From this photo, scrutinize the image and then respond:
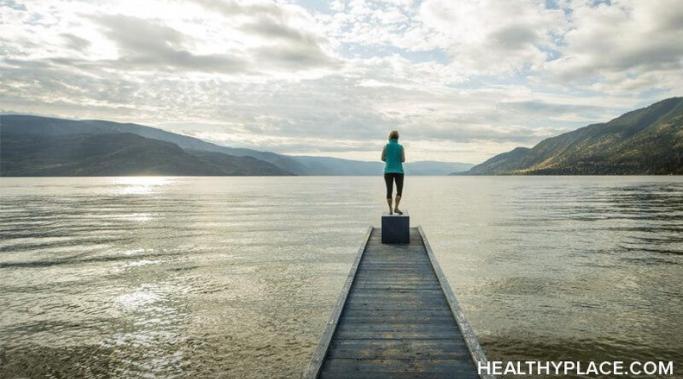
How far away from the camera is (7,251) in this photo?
27.2 metres

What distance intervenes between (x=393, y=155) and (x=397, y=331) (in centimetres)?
876

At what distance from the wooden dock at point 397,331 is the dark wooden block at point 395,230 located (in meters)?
3.53

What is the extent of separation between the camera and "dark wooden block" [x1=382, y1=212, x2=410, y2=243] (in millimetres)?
17859

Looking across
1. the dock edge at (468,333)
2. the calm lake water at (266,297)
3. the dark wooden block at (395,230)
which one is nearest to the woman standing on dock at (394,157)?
the dark wooden block at (395,230)

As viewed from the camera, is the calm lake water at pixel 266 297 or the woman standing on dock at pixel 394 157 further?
the woman standing on dock at pixel 394 157

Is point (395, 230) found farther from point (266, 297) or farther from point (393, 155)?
point (266, 297)

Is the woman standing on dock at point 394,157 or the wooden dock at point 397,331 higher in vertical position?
the woman standing on dock at point 394,157

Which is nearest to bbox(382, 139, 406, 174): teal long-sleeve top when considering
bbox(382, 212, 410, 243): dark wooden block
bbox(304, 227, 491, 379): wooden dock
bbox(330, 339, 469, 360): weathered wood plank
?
bbox(382, 212, 410, 243): dark wooden block

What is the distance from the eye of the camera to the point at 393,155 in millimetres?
16938

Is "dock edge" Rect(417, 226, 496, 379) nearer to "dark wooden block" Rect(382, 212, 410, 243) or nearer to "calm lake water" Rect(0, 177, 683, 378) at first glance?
"calm lake water" Rect(0, 177, 683, 378)

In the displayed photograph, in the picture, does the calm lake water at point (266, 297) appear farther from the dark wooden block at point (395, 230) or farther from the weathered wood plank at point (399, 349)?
the dark wooden block at point (395, 230)

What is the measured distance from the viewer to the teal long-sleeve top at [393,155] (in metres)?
16.9

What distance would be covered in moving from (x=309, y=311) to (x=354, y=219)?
33000 millimetres

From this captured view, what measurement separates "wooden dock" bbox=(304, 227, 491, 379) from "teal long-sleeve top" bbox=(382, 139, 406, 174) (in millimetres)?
4416
